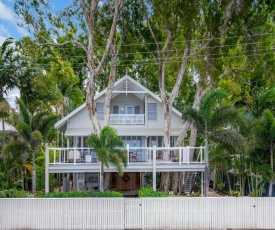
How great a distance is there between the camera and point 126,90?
20641mm

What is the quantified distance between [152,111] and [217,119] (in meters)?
6.93

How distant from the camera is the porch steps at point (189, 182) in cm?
1959

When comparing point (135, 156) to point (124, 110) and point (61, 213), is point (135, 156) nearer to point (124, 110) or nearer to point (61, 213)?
point (124, 110)

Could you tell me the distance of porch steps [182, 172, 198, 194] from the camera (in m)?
19.6

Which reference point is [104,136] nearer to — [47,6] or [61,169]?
[61,169]

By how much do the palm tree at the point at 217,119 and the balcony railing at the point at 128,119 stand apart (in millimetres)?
6145

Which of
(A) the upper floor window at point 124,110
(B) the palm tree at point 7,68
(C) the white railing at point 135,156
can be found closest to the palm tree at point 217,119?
(C) the white railing at point 135,156

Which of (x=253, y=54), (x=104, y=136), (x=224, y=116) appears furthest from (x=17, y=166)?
(x=253, y=54)

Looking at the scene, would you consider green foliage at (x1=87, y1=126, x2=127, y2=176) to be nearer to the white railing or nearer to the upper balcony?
the upper balcony

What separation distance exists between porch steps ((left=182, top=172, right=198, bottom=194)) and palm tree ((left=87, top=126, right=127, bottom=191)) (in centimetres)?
626

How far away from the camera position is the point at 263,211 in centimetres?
1238

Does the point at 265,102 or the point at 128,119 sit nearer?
the point at 265,102

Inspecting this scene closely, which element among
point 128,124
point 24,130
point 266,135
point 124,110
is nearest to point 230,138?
point 266,135

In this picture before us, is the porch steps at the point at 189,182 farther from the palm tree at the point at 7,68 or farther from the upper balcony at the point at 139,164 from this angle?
the palm tree at the point at 7,68
